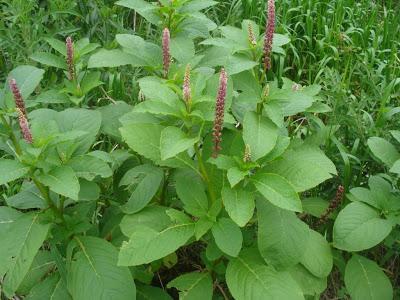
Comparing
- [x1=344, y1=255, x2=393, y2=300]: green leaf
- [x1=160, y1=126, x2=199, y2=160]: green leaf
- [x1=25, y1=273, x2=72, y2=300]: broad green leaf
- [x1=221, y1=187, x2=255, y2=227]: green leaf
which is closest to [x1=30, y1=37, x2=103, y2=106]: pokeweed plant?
[x1=160, y1=126, x2=199, y2=160]: green leaf

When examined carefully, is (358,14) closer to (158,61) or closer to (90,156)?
(158,61)

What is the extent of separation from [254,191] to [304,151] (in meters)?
0.38

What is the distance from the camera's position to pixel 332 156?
9.14 ft

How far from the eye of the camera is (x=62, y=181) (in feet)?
5.85

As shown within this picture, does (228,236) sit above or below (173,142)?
below

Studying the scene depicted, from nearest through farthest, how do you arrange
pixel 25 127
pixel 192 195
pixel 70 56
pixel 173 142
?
pixel 25 127 < pixel 173 142 < pixel 192 195 < pixel 70 56

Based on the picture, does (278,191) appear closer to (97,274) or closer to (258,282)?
(258,282)

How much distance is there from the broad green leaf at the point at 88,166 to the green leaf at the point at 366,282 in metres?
1.10

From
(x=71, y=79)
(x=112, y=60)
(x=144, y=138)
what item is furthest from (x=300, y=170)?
(x=71, y=79)

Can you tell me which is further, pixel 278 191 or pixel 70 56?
pixel 70 56

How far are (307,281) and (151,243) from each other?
661 mm

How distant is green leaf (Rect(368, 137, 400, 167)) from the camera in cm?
234

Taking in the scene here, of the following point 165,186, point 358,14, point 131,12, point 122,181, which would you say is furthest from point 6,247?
point 358,14

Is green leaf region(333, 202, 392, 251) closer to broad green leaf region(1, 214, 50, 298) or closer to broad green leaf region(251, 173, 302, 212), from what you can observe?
broad green leaf region(251, 173, 302, 212)
